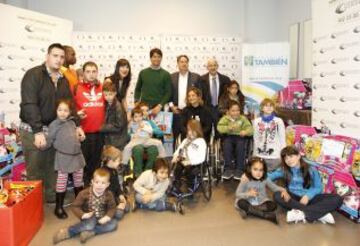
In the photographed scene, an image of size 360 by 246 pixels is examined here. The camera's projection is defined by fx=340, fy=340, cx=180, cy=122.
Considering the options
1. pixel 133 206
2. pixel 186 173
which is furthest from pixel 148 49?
pixel 133 206

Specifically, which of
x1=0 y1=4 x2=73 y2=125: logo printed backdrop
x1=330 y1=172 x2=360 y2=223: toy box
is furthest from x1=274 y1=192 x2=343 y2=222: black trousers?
x1=0 y1=4 x2=73 y2=125: logo printed backdrop

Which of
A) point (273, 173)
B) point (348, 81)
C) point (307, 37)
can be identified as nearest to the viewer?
point (273, 173)

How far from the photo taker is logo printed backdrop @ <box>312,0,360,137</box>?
3.46m

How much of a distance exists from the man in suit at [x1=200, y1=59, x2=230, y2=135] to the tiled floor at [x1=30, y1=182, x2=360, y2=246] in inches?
66.3

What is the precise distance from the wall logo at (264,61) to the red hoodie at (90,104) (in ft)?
9.24

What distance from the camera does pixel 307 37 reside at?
16.9ft

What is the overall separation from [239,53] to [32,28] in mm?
3255

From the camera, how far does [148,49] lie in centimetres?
561

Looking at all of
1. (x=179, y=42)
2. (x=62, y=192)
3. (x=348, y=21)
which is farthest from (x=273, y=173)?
(x=179, y=42)

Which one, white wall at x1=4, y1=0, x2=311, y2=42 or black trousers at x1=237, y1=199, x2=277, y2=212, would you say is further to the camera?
white wall at x1=4, y1=0, x2=311, y2=42

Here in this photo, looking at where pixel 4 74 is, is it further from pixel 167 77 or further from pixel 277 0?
pixel 277 0

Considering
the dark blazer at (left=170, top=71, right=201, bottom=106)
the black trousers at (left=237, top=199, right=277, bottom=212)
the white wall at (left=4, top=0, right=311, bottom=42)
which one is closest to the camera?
the black trousers at (left=237, top=199, right=277, bottom=212)

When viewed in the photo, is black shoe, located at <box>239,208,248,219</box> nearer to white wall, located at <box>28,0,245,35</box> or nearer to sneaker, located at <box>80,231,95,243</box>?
sneaker, located at <box>80,231,95,243</box>

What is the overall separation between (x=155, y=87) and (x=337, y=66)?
85.2 inches
